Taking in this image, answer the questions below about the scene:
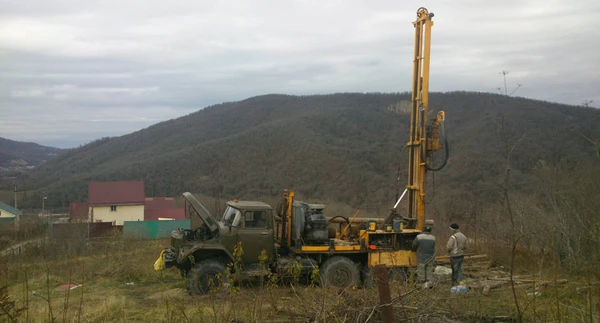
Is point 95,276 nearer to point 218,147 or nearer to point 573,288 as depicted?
point 573,288

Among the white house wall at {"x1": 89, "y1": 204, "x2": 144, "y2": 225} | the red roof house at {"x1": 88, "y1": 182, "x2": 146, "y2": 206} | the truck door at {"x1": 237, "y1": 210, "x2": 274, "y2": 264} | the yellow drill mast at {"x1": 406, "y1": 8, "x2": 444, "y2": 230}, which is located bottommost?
the white house wall at {"x1": 89, "y1": 204, "x2": 144, "y2": 225}

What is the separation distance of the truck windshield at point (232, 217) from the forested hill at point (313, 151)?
2266 cm

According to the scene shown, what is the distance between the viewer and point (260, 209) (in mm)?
11609

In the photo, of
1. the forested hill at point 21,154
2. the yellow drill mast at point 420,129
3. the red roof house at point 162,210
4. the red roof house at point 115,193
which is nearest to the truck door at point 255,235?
the yellow drill mast at point 420,129

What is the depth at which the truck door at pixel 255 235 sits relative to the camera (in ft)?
37.5

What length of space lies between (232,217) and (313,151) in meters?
49.9

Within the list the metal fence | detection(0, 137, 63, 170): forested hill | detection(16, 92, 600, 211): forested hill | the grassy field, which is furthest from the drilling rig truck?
detection(0, 137, 63, 170): forested hill

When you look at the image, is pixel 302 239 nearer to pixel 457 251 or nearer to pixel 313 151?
pixel 457 251

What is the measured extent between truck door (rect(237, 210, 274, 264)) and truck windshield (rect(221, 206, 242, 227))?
0.13 meters

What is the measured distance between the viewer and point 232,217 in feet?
39.1

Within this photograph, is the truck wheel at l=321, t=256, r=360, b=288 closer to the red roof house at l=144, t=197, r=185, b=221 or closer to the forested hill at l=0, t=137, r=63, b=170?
the red roof house at l=144, t=197, r=185, b=221

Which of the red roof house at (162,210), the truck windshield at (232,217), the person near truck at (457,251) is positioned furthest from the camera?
the red roof house at (162,210)

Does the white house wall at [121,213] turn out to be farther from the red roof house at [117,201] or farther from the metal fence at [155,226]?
the metal fence at [155,226]

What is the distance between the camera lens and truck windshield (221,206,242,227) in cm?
1161
